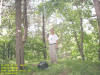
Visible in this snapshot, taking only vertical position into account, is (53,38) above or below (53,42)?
above

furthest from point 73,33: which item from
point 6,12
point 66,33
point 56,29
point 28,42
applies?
point 6,12

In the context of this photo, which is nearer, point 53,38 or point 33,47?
point 53,38

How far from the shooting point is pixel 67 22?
414 inches

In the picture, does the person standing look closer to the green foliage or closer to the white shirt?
the white shirt

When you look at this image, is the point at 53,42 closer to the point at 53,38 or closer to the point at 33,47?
the point at 53,38

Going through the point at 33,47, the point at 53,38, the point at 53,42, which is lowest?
the point at 33,47

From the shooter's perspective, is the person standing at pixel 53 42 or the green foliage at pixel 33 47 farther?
the green foliage at pixel 33 47

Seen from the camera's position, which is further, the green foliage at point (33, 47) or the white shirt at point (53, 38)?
the green foliage at point (33, 47)

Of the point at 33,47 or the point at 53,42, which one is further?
the point at 33,47

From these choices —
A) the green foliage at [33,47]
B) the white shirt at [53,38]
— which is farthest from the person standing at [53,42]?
the green foliage at [33,47]

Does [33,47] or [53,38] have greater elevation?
[53,38]

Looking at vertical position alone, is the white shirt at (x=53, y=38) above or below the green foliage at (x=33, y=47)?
above

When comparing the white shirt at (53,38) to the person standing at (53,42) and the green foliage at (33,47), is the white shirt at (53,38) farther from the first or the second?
the green foliage at (33,47)

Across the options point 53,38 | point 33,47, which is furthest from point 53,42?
point 33,47
